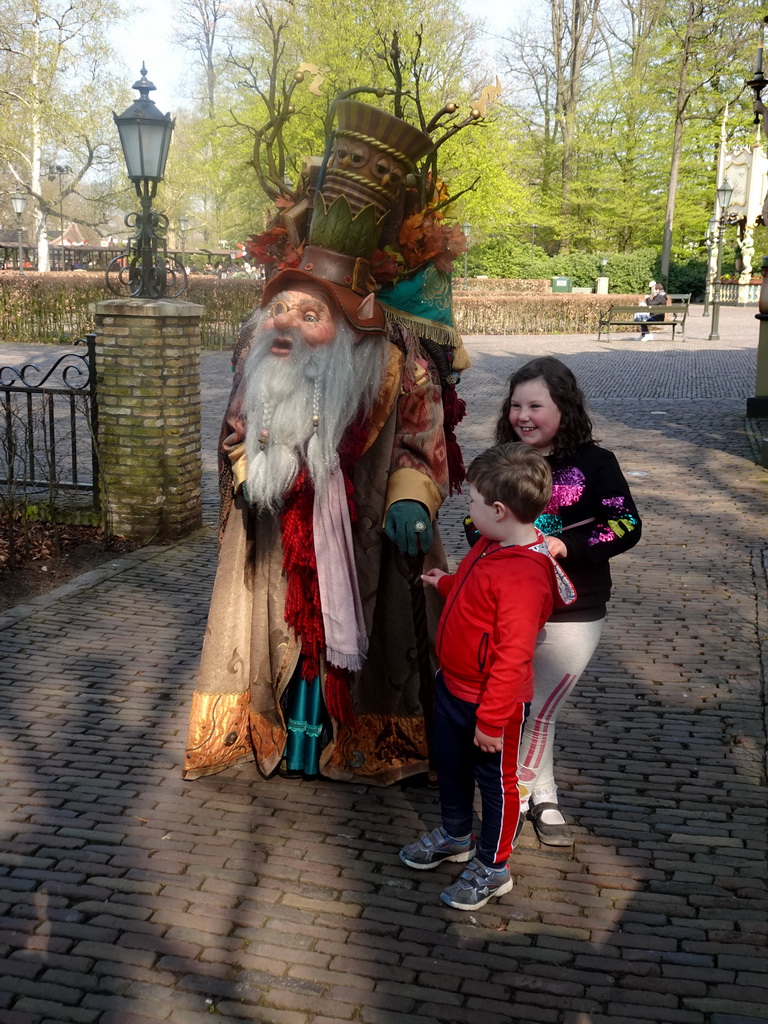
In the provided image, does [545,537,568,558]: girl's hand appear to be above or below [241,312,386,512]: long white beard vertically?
below

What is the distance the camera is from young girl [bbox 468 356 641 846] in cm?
324

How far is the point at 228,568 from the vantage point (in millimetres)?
3775

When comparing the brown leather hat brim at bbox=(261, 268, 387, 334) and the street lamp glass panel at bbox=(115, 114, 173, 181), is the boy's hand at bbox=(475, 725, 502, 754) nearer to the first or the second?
the brown leather hat brim at bbox=(261, 268, 387, 334)

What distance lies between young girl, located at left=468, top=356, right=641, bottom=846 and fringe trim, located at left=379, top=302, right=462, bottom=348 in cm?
56

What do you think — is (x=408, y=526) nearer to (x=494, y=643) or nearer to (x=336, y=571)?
(x=336, y=571)

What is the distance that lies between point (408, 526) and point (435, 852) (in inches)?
42.0

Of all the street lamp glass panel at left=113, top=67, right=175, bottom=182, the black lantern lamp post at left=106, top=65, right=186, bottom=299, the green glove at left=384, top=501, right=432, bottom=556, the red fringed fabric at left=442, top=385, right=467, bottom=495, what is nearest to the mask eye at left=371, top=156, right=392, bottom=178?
the red fringed fabric at left=442, top=385, right=467, bottom=495

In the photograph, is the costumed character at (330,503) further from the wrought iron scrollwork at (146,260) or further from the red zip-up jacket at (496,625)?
the wrought iron scrollwork at (146,260)

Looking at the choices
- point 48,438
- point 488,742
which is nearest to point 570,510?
point 488,742

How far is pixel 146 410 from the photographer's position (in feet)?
23.4

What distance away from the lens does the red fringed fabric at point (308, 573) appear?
11.7 ft

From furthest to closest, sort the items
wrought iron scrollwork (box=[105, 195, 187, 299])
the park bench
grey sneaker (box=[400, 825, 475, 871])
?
the park bench
wrought iron scrollwork (box=[105, 195, 187, 299])
grey sneaker (box=[400, 825, 475, 871])

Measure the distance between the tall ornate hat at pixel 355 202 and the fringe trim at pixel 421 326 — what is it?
0.16 metres

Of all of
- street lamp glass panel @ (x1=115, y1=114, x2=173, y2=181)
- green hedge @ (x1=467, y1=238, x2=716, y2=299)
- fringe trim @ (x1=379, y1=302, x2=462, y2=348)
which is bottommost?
fringe trim @ (x1=379, y1=302, x2=462, y2=348)
